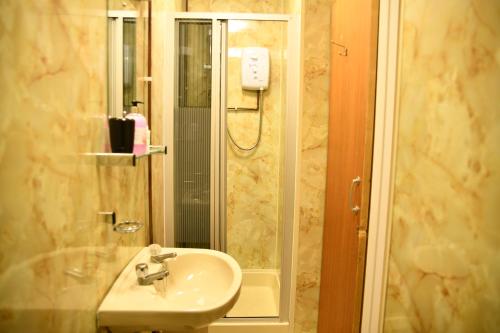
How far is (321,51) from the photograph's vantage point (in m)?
1.75

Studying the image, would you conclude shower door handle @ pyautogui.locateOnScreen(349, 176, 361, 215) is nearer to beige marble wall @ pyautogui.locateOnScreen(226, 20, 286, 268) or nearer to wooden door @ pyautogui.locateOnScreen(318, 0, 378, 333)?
wooden door @ pyautogui.locateOnScreen(318, 0, 378, 333)

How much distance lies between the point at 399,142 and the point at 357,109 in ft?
1.28

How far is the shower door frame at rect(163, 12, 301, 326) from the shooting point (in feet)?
6.04

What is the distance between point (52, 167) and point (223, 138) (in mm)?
1358

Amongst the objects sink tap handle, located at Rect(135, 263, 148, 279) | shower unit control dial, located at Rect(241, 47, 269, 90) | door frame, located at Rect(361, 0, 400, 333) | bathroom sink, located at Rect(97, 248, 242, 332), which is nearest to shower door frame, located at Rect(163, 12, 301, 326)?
shower unit control dial, located at Rect(241, 47, 269, 90)

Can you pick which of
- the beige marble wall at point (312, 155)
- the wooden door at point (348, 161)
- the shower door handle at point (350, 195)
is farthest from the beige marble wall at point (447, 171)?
the beige marble wall at point (312, 155)

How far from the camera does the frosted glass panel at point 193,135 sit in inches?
75.7

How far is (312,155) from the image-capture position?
1.81 m

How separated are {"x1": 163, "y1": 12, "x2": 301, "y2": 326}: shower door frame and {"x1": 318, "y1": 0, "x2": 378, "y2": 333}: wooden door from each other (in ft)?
0.73

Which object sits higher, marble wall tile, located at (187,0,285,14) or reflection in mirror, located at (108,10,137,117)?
marble wall tile, located at (187,0,285,14)

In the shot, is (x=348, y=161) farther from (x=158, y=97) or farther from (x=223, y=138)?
(x=158, y=97)

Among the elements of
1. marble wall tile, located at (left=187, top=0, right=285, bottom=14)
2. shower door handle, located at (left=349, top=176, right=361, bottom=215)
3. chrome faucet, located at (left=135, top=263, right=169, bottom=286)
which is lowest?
chrome faucet, located at (left=135, top=263, right=169, bottom=286)

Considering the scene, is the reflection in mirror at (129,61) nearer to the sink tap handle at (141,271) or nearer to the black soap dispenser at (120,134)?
the black soap dispenser at (120,134)

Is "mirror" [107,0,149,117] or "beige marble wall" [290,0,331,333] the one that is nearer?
"mirror" [107,0,149,117]
